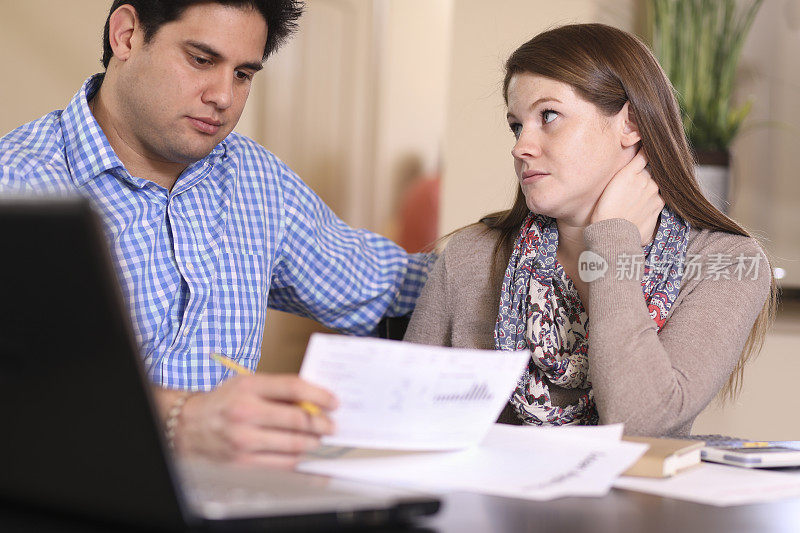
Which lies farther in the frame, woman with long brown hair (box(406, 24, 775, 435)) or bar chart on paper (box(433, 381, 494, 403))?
woman with long brown hair (box(406, 24, 775, 435))

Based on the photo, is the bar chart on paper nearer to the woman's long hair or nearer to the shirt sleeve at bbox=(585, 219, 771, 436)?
the shirt sleeve at bbox=(585, 219, 771, 436)

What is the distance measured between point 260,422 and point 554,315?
84 centimetres

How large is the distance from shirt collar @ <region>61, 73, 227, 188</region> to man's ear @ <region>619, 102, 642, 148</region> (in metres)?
0.83

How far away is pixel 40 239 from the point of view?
1.46 ft

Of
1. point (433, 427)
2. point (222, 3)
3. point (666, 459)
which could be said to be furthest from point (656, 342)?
point (222, 3)

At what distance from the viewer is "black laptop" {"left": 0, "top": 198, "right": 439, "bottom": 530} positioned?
440mm

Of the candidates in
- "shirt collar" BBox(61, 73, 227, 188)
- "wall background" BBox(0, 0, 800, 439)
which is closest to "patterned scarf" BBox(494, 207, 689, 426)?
"wall background" BBox(0, 0, 800, 439)

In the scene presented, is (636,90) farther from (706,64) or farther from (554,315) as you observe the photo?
(706,64)

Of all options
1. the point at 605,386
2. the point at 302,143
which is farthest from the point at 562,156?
the point at 302,143

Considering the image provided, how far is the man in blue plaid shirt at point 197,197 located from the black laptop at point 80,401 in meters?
0.84

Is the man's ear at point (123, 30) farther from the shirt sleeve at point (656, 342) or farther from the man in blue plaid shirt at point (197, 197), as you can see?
the shirt sleeve at point (656, 342)

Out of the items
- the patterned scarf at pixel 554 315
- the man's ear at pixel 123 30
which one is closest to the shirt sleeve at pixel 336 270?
the patterned scarf at pixel 554 315

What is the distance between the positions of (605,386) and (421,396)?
586mm

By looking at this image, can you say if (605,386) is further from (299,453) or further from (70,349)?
(70,349)
